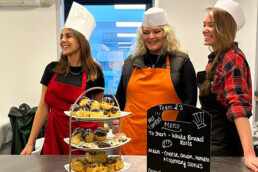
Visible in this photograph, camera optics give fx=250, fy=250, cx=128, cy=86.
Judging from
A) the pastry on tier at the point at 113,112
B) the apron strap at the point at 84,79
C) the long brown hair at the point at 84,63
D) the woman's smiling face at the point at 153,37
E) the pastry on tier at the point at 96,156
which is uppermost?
the woman's smiling face at the point at 153,37

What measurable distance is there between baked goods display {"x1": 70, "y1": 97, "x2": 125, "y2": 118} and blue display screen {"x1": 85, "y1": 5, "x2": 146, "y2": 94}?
2.29 meters

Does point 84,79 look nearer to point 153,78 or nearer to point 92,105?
point 153,78

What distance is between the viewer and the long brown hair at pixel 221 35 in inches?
50.0

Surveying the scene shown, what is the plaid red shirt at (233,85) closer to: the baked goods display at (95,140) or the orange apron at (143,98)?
the orange apron at (143,98)

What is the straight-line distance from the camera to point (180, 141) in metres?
0.87

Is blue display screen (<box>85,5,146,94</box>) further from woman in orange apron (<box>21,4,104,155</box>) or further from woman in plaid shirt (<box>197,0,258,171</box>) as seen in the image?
woman in plaid shirt (<box>197,0,258,171</box>)

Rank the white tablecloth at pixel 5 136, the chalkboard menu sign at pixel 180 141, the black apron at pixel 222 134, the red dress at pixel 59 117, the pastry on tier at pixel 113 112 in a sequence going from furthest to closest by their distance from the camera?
the white tablecloth at pixel 5 136
the red dress at pixel 59 117
the black apron at pixel 222 134
the pastry on tier at pixel 113 112
the chalkboard menu sign at pixel 180 141

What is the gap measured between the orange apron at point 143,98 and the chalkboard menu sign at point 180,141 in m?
0.69

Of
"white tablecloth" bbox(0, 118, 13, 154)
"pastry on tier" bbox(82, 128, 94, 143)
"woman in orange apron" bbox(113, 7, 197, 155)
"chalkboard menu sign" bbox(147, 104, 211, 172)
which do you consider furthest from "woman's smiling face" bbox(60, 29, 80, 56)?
"white tablecloth" bbox(0, 118, 13, 154)

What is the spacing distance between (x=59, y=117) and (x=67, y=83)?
22 centimetres

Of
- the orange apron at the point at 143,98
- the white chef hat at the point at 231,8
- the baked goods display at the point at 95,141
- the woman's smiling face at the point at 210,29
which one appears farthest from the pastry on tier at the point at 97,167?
the white chef hat at the point at 231,8

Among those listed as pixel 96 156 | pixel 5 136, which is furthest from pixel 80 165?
pixel 5 136

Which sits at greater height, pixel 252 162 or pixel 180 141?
pixel 180 141

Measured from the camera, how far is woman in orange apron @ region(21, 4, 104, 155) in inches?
62.4
